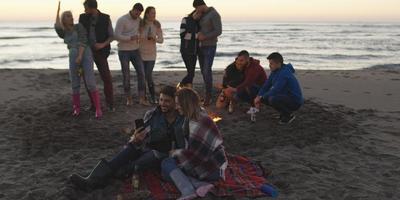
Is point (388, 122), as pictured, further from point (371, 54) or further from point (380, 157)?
point (371, 54)

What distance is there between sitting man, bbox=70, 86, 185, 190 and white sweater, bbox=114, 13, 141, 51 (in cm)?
322

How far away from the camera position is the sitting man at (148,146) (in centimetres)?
414

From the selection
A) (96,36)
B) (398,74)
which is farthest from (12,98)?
(398,74)

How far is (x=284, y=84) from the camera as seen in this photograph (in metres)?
6.77

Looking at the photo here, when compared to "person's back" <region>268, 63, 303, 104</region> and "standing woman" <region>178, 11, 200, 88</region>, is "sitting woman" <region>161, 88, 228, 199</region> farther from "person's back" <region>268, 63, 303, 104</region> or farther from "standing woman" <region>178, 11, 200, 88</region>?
"standing woman" <region>178, 11, 200, 88</region>

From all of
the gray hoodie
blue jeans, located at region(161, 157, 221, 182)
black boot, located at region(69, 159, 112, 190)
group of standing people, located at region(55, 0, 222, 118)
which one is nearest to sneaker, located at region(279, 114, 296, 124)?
group of standing people, located at region(55, 0, 222, 118)

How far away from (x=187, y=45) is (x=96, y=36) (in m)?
1.61

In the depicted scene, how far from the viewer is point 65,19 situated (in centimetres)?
655

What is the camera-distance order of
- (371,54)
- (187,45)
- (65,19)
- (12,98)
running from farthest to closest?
(371,54) < (12,98) < (187,45) < (65,19)

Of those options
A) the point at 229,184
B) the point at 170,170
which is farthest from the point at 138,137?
the point at 229,184

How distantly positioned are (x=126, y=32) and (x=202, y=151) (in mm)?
4012

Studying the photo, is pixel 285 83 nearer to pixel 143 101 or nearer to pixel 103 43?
pixel 143 101

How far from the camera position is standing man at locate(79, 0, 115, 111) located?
270 inches

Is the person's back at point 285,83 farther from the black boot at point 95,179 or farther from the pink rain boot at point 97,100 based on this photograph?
the black boot at point 95,179
